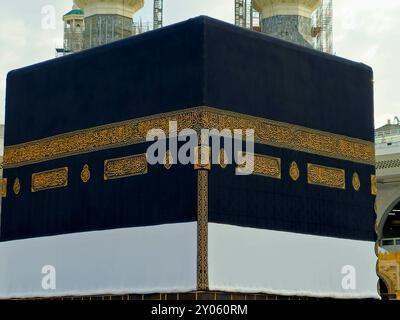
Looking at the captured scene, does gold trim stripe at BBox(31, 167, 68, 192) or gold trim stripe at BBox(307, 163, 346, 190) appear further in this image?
gold trim stripe at BBox(31, 167, 68, 192)

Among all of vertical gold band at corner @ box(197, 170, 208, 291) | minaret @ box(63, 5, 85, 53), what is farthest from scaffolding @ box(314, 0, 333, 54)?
vertical gold band at corner @ box(197, 170, 208, 291)

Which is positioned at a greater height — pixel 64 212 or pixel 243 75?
pixel 243 75

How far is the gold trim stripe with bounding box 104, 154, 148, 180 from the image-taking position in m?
7.63

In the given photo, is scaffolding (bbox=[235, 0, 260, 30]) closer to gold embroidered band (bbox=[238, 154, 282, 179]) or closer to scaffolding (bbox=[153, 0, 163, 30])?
scaffolding (bbox=[153, 0, 163, 30])

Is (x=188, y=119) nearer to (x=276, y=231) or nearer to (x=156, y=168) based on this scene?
(x=156, y=168)

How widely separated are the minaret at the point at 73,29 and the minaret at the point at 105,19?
10.6ft

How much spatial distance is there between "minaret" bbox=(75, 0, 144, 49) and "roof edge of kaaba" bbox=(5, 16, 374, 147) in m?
11.8

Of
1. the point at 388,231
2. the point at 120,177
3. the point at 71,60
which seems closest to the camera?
the point at 120,177

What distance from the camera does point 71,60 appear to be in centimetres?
845

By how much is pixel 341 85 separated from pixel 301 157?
3.11 ft

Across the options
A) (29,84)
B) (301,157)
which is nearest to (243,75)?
(301,157)

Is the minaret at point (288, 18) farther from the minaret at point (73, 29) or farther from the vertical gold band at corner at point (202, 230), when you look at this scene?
the vertical gold band at corner at point (202, 230)

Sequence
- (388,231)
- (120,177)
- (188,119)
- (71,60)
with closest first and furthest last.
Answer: (188,119) → (120,177) → (71,60) → (388,231)

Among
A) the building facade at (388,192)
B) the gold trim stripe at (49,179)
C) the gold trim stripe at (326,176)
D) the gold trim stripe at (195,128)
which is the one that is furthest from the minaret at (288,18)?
the gold trim stripe at (49,179)
